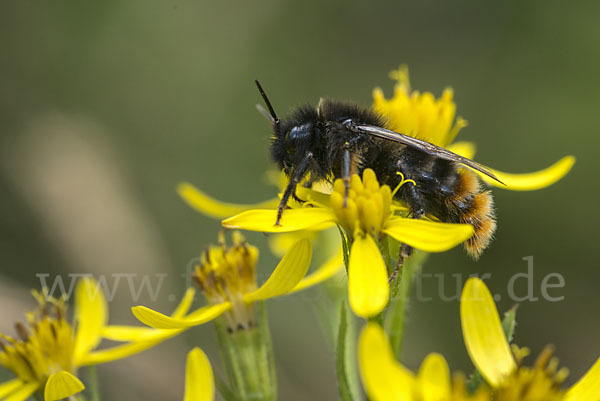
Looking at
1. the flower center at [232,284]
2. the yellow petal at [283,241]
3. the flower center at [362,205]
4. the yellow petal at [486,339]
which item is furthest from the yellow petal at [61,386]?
the yellow petal at [283,241]

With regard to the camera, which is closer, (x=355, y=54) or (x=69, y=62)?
(x=69, y=62)

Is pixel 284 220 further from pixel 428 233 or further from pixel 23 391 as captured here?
pixel 23 391

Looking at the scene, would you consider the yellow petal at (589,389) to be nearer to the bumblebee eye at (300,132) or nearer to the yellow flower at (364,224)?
the yellow flower at (364,224)

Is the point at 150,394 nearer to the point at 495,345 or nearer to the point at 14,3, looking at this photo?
the point at 495,345

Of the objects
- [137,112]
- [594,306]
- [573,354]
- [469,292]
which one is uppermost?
[137,112]

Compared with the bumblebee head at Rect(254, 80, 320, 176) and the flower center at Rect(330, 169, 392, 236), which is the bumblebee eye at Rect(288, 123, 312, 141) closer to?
the bumblebee head at Rect(254, 80, 320, 176)

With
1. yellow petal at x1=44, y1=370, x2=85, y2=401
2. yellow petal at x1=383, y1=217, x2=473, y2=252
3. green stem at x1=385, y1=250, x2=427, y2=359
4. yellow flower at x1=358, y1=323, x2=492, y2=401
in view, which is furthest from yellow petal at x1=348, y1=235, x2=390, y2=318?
yellow petal at x1=44, y1=370, x2=85, y2=401

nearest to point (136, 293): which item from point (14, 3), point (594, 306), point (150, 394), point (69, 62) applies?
point (150, 394)
